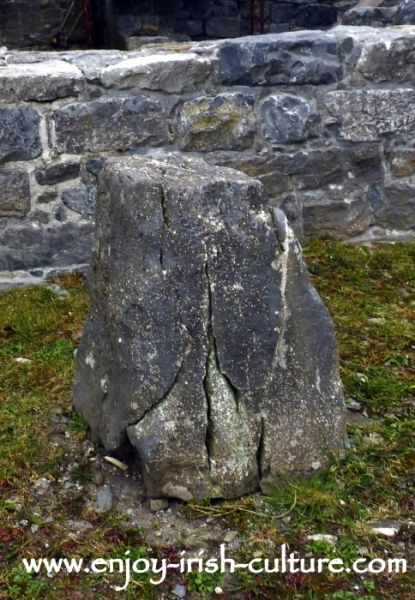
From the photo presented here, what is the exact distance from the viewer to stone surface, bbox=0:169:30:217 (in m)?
4.46

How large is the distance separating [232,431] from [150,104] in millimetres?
2210

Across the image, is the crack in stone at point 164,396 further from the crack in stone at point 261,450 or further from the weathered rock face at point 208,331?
the crack in stone at point 261,450

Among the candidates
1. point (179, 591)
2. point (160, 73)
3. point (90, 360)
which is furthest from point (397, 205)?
point (179, 591)

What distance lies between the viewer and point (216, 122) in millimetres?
4605

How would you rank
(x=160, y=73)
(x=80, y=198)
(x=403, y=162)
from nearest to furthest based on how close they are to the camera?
1. (x=160, y=73)
2. (x=80, y=198)
3. (x=403, y=162)

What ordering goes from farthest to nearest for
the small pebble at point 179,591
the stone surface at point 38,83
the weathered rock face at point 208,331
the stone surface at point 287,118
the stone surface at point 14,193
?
the stone surface at point 287,118 → the stone surface at point 14,193 → the stone surface at point 38,83 → the weathered rock face at point 208,331 → the small pebble at point 179,591

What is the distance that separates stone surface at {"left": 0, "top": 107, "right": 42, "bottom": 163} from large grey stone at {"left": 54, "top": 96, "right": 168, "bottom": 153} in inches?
4.4

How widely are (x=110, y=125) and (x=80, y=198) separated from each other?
0.41 meters

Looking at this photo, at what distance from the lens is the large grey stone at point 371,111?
4.77 meters

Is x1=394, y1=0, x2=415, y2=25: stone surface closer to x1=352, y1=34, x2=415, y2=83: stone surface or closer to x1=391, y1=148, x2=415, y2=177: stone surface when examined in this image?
x1=352, y1=34, x2=415, y2=83: stone surface

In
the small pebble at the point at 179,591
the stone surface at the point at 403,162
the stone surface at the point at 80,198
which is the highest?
Answer: the stone surface at the point at 403,162

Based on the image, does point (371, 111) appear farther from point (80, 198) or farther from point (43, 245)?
point (43, 245)

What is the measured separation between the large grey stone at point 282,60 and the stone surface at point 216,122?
11 cm

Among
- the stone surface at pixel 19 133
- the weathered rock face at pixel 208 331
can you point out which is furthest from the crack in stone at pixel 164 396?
the stone surface at pixel 19 133
